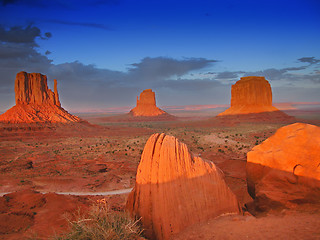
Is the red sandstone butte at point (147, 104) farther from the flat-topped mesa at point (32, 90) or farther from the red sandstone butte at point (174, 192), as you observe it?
the red sandstone butte at point (174, 192)

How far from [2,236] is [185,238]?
5.66m

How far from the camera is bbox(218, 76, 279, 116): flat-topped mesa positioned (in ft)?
221

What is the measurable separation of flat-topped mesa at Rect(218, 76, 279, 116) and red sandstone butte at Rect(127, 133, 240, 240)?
65125mm

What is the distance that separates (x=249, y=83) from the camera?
68.4m

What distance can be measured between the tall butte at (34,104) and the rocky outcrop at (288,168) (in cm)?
4612

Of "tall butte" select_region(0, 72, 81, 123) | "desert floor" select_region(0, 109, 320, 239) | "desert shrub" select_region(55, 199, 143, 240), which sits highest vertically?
"tall butte" select_region(0, 72, 81, 123)

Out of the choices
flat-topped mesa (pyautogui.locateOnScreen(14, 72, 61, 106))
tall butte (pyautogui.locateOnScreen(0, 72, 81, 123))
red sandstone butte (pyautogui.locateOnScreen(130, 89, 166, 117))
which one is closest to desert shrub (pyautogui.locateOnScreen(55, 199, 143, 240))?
tall butte (pyautogui.locateOnScreen(0, 72, 81, 123))

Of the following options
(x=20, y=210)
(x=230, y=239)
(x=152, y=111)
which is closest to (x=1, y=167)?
(x=20, y=210)

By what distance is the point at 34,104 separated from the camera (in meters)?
48.0

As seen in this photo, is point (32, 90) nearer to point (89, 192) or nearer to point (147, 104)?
point (89, 192)

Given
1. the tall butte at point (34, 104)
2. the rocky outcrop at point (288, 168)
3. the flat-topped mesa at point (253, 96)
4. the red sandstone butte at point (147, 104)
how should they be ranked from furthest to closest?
the red sandstone butte at point (147, 104), the flat-topped mesa at point (253, 96), the tall butte at point (34, 104), the rocky outcrop at point (288, 168)

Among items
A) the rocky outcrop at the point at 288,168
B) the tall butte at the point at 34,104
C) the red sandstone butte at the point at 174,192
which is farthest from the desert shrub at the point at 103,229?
the tall butte at the point at 34,104

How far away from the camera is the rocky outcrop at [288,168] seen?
6484 millimetres

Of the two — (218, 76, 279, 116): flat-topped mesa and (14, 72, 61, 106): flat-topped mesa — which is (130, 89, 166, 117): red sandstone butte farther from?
(14, 72, 61, 106): flat-topped mesa
